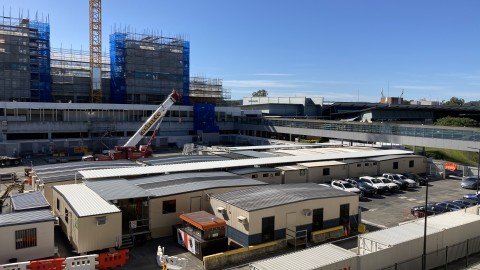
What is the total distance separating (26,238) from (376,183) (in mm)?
27313

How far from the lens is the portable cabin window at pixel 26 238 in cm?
1781

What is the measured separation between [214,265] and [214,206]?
4.74 metres

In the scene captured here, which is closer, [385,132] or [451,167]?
[451,167]

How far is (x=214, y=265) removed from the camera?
18.5m

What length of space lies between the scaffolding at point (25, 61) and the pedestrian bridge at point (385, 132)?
41090 millimetres

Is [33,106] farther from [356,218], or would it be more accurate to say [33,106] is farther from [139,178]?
[356,218]

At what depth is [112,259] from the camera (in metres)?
18.2

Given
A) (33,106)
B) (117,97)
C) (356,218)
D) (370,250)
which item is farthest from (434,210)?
(117,97)

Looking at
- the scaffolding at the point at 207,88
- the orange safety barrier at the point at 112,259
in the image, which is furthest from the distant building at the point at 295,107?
the orange safety barrier at the point at 112,259

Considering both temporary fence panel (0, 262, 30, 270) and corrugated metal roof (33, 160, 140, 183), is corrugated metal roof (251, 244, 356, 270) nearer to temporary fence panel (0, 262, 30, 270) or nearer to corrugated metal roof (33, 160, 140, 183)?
temporary fence panel (0, 262, 30, 270)

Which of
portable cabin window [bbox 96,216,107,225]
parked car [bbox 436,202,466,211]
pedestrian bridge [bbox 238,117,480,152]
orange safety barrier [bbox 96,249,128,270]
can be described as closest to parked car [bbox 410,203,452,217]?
parked car [bbox 436,202,466,211]

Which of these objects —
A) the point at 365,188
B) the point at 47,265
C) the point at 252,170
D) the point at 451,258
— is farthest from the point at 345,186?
the point at 47,265

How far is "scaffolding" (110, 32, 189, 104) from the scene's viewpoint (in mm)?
80438

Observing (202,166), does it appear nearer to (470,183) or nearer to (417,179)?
(417,179)
